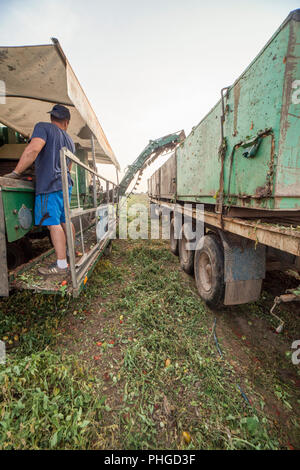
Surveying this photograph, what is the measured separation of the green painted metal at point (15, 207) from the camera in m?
2.12

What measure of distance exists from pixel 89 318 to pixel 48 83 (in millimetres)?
3891

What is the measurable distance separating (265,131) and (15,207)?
2.86m

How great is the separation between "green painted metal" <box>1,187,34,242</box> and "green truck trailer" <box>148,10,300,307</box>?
2642 millimetres

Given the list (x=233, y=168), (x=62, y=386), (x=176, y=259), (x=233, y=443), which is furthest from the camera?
(x=176, y=259)

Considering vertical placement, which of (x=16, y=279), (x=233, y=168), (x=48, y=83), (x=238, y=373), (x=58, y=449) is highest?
(x=48, y=83)

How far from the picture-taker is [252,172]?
1945mm

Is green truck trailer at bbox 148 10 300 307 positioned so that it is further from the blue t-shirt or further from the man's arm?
the man's arm

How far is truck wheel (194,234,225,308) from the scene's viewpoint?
9.30 ft

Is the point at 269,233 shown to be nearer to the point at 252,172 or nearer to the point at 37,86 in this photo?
the point at 252,172

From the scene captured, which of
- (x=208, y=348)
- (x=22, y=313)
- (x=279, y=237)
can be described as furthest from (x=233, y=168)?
(x=22, y=313)

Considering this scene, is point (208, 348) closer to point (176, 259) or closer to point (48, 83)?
point (176, 259)

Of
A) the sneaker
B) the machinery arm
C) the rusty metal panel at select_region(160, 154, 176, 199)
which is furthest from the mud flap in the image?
the machinery arm

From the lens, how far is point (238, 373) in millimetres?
2127

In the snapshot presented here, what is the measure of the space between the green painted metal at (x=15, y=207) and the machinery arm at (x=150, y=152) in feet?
29.5
